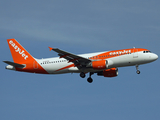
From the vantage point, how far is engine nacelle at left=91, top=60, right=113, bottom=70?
51719mm

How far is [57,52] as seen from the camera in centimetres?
5028

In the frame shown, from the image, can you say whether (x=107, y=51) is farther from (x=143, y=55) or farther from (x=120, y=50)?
(x=143, y=55)

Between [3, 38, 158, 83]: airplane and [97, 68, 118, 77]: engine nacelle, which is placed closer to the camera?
[3, 38, 158, 83]: airplane

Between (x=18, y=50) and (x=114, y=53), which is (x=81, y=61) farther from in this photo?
(x=18, y=50)

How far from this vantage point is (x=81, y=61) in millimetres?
53250

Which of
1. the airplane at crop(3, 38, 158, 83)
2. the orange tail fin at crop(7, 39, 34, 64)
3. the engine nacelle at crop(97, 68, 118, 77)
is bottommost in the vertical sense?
the engine nacelle at crop(97, 68, 118, 77)

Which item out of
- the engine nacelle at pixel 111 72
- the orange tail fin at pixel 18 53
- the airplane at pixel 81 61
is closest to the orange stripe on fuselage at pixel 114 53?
the airplane at pixel 81 61

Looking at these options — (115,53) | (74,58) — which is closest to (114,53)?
(115,53)

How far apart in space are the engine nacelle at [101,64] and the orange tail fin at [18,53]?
1229 cm

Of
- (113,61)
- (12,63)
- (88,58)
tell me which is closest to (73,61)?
(88,58)

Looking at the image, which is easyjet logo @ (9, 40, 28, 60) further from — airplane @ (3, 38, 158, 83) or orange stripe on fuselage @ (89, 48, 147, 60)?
orange stripe on fuselage @ (89, 48, 147, 60)

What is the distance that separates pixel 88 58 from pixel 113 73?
5.75 metres

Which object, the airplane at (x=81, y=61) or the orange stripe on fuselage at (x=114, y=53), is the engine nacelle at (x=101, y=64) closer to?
the airplane at (x=81, y=61)

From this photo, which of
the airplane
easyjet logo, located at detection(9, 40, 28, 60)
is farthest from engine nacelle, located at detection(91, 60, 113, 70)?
easyjet logo, located at detection(9, 40, 28, 60)
